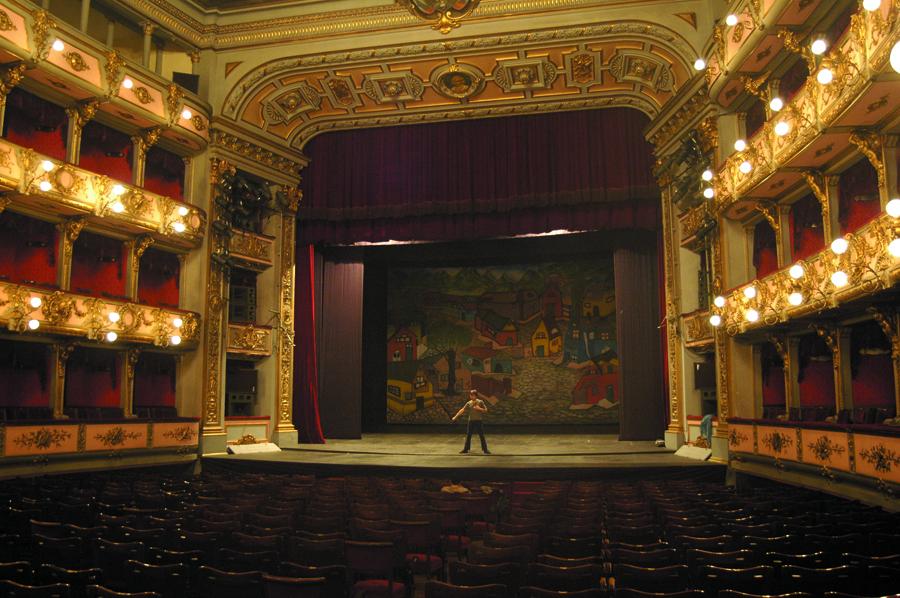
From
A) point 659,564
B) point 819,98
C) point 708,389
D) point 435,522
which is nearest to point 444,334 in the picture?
point 708,389

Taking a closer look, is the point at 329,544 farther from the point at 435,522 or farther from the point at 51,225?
the point at 51,225

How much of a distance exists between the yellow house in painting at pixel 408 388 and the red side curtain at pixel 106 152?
1085 centimetres

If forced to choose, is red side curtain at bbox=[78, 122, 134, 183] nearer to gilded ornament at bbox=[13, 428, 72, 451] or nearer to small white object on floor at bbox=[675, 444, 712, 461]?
gilded ornament at bbox=[13, 428, 72, 451]

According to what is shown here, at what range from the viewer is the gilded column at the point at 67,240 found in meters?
14.4

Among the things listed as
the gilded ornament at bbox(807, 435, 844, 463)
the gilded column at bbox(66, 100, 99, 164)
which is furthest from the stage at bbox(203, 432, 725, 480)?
the gilded column at bbox(66, 100, 99, 164)

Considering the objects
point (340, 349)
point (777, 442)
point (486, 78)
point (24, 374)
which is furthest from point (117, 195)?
point (777, 442)

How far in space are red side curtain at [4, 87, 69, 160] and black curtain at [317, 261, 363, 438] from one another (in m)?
8.15

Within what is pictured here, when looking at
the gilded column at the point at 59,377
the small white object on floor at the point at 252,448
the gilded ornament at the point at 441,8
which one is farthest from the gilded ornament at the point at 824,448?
the gilded column at the point at 59,377

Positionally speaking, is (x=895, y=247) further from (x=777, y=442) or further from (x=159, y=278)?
(x=159, y=278)

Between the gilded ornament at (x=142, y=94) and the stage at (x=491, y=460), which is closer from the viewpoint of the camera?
the stage at (x=491, y=460)

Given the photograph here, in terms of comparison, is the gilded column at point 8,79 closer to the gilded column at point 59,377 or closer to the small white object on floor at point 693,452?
the gilded column at point 59,377

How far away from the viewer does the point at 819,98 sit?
980 cm

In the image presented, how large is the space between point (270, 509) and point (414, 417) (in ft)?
53.2

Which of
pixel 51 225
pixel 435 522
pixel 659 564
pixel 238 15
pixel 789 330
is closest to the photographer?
pixel 659 564
